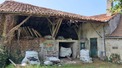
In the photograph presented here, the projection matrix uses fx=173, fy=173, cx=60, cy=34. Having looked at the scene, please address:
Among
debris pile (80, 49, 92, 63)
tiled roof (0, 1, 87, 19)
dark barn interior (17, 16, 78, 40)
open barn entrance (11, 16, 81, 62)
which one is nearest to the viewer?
tiled roof (0, 1, 87, 19)

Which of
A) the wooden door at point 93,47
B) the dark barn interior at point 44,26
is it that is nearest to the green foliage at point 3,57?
the dark barn interior at point 44,26

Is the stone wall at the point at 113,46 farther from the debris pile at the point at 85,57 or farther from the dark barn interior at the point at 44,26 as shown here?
the dark barn interior at the point at 44,26

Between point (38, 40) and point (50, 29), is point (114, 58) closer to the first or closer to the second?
point (50, 29)

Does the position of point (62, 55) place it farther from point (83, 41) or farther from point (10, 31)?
point (10, 31)

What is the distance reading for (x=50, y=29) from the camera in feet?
49.3

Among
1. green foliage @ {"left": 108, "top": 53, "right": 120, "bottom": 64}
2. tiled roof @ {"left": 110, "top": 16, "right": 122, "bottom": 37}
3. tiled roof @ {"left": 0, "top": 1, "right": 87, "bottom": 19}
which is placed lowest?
green foliage @ {"left": 108, "top": 53, "right": 120, "bottom": 64}

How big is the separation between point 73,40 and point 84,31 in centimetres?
228

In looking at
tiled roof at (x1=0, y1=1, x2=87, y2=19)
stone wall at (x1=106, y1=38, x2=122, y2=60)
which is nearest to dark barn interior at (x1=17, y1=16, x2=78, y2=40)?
tiled roof at (x1=0, y1=1, x2=87, y2=19)

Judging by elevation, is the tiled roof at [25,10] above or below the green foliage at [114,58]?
above

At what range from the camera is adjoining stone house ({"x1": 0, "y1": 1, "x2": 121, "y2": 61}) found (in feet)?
40.5

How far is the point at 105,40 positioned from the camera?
610 inches

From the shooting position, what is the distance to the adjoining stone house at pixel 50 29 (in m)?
12.3

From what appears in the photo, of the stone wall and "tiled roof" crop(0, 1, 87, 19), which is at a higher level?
"tiled roof" crop(0, 1, 87, 19)

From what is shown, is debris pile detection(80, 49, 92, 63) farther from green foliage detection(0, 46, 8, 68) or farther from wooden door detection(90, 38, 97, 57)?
green foliage detection(0, 46, 8, 68)
